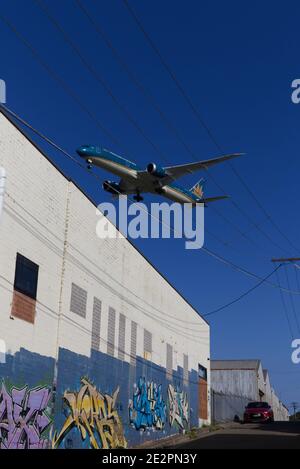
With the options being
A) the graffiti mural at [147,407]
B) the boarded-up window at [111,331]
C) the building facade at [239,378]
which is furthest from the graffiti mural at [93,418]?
the building facade at [239,378]

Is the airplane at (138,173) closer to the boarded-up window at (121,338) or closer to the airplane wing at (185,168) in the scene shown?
the airplane wing at (185,168)

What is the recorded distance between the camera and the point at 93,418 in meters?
19.1

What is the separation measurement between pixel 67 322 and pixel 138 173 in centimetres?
767

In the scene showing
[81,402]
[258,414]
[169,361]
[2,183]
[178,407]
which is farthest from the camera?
[258,414]

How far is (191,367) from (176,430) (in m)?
5.35

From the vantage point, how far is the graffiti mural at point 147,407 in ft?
77.8

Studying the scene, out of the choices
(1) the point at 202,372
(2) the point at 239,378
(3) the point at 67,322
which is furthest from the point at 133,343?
(2) the point at 239,378

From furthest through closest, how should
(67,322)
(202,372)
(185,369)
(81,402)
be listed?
(202,372) < (185,369) < (81,402) < (67,322)

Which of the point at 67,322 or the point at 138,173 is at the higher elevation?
the point at 138,173

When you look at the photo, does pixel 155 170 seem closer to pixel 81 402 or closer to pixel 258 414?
pixel 81 402

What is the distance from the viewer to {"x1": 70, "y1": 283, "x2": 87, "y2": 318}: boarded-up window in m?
18.6
